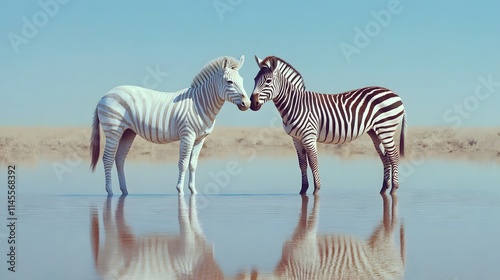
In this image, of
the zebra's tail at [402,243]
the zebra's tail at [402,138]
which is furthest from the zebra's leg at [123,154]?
the zebra's tail at [402,243]

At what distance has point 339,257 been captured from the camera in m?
6.93

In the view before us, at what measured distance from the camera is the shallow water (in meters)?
6.53

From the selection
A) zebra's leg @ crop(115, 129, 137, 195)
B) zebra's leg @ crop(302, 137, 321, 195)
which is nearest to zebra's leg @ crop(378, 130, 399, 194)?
zebra's leg @ crop(302, 137, 321, 195)

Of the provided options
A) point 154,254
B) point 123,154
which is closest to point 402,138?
point 123,154

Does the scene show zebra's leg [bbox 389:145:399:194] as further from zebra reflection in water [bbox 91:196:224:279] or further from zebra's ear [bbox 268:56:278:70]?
zebra reflection in water [bbox 91:196:224:279]

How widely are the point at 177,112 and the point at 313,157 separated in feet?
7.00

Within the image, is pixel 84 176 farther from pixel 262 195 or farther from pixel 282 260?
pixel 282 260

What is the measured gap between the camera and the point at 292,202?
11445mm

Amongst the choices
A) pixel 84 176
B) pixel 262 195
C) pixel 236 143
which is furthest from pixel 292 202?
pixel 236 143

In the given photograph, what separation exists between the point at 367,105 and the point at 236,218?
192 inches

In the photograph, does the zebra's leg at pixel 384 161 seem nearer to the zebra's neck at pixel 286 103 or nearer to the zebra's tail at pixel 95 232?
the zebra's neck at pixel 286 103

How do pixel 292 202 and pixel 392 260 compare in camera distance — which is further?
pixel 292 202

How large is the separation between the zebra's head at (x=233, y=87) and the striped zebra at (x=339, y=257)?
3943 millimetres

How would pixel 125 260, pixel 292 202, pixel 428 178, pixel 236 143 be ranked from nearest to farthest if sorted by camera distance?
1. pixel 125 260
2. pixel 292 202
3. pixel 428 178
4. pixel 236 143
